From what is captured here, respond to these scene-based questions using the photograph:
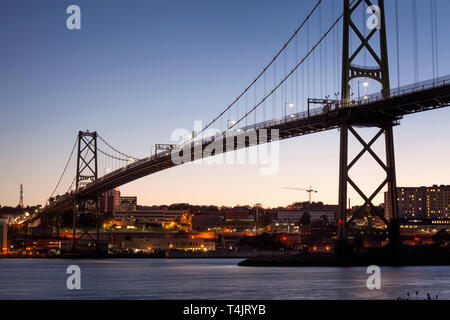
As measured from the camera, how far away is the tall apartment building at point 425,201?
186 m

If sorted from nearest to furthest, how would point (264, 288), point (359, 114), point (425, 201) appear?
point (264, 288) → point (359, 114) → point (425, 201)

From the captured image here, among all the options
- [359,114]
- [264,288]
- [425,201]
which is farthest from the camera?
[425,201]

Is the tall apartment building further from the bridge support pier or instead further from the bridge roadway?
the bridge support pier

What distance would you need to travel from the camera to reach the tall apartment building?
610 ft

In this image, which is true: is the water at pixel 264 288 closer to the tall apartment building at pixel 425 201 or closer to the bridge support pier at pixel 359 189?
the bridge support pier at pixel 359 189

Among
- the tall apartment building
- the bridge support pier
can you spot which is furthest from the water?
the tall apartment building

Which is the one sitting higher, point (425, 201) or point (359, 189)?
point (425, 201)

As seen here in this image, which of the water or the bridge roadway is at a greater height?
the bridge roadway

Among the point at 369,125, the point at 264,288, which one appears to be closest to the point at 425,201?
the point at 369,125

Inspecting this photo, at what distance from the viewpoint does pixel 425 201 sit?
617 feet

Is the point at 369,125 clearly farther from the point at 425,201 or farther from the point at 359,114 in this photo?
the point at 425,201
